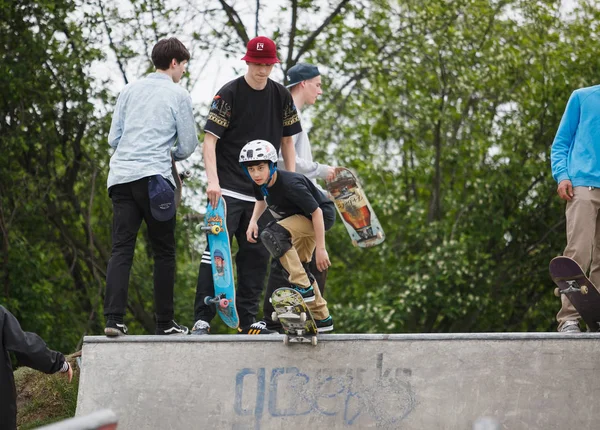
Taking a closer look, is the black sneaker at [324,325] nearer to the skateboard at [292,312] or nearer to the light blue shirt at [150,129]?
the skateboard at [292,312]

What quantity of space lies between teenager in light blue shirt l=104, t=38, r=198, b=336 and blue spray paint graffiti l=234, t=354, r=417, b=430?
0.91m

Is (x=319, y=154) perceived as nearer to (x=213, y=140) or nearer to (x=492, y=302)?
(x=492, y=302)

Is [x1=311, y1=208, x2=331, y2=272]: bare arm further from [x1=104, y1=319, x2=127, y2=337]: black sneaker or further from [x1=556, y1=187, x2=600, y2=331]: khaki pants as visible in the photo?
[x1=556, y1=187, x2=600, y2=331]: khaki pants

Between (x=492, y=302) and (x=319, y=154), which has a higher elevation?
(x=319, y=154)

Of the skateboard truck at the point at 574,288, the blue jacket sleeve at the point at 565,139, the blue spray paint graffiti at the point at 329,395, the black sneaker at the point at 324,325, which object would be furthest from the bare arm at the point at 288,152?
the skateboard truck at the point at 574,288

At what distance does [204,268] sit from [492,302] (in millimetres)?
10494

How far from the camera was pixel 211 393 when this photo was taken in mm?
6059

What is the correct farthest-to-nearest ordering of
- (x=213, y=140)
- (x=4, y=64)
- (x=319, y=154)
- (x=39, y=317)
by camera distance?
1. (x=319, y=154)
2. (x=39, y=317)
3. (x=4, y=64)
4. (x=213, y=140)

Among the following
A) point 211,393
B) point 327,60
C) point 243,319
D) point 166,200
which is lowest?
point 211,393

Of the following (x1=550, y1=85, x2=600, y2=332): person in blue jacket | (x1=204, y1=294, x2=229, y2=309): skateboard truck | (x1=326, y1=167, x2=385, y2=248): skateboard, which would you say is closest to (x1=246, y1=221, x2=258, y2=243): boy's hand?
(x1=204, y1=294, x2=229, y2=309): skateboard truck

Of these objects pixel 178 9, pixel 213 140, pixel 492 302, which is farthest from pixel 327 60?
pixel 213 140

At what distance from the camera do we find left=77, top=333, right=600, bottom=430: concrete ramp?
232 inches

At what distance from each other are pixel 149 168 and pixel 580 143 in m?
2.88

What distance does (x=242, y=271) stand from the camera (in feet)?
22.4
